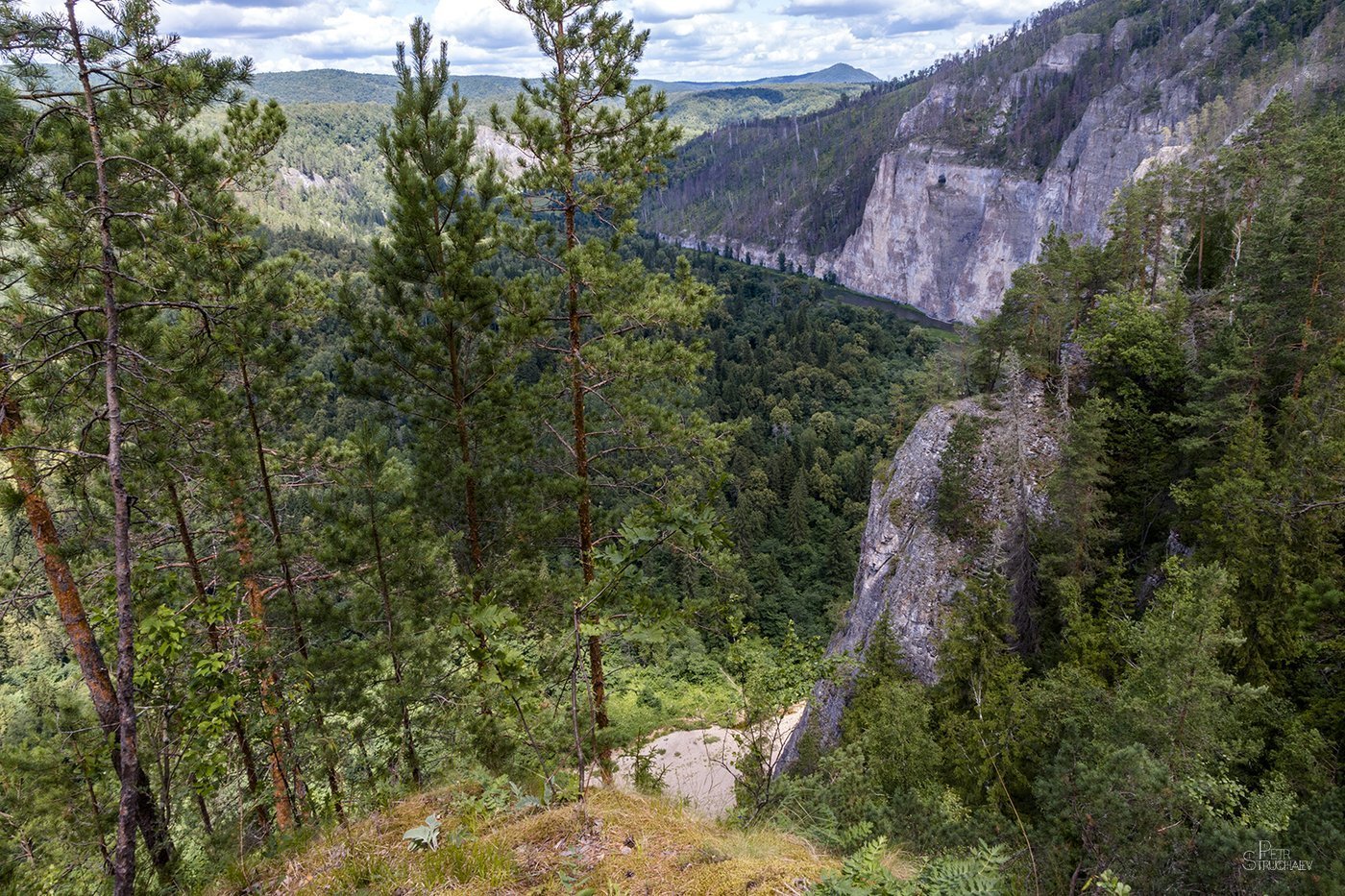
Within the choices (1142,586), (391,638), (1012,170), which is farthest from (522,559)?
(1012,170)

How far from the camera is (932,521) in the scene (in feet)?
70.9

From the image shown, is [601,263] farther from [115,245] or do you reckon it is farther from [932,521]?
[932,521]

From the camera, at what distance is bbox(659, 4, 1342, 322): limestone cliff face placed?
7356 centimetres

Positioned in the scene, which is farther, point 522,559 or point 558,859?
point 522,559

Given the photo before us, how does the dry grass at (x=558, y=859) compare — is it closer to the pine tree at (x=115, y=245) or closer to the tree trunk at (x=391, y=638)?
the pine tree at (x=115, y=245)

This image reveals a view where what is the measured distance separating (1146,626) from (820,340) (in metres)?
74.6

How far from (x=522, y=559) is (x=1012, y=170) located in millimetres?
117504

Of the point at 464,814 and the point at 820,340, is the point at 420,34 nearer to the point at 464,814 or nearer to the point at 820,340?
the point at 464,814

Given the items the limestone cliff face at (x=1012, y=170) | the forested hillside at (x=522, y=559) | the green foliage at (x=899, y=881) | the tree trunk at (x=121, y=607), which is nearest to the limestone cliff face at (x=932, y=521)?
the forested hillside at (x=522, y=559)

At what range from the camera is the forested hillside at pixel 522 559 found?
498 cm

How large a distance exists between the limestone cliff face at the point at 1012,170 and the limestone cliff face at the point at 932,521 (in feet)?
177

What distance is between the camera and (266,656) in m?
7.69

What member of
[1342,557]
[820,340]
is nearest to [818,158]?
[820,340]

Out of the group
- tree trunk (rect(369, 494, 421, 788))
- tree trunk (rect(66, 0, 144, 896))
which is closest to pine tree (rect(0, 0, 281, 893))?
tree trunk (rect(66, 0, 144, 896))
